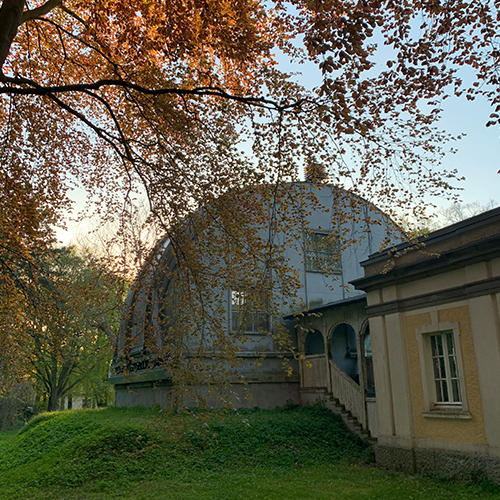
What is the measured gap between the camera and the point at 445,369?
1166 centimetres

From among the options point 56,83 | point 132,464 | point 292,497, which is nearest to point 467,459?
point 292,497

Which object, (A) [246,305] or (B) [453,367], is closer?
(A) [246,305]

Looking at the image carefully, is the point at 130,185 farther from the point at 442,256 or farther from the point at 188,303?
the point at 442,256

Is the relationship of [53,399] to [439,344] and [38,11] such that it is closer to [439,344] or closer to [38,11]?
[439,344]

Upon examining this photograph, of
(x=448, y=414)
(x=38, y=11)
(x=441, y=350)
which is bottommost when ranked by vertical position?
(x=448, y=414)

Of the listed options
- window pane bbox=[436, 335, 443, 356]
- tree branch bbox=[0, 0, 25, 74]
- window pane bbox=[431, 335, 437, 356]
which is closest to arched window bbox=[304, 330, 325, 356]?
window pane bbox=[431, 335, 437, 356]

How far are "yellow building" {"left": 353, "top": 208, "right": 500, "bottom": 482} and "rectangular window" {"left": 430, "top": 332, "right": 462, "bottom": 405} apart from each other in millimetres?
24

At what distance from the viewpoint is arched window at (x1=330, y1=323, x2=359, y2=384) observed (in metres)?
20.6

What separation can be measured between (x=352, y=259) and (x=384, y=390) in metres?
10.1

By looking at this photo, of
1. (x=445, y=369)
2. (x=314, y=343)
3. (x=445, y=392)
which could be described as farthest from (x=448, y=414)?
(x=314, y=343)

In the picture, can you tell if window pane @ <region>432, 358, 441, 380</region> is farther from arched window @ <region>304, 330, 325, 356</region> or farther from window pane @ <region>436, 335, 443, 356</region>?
arched window @ <region>304, 330, 325, 356</region>

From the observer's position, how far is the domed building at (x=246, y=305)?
8469 mm

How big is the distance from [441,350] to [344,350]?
9.03 meters

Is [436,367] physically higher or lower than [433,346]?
lower
